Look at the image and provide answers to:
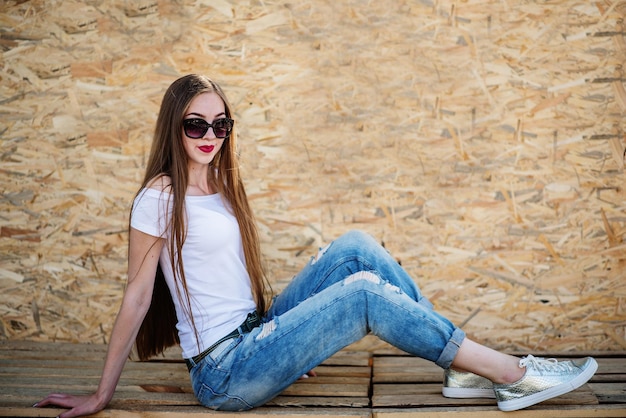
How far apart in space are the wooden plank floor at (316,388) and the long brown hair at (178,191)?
0.79 feet

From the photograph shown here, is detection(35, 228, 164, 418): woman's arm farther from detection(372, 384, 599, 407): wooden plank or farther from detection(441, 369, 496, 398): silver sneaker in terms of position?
detection(441, 369, 496, 398): silver sneaker

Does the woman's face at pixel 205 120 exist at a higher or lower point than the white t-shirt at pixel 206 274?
higher

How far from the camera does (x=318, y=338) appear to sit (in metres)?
2.12

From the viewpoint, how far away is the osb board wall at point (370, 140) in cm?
302

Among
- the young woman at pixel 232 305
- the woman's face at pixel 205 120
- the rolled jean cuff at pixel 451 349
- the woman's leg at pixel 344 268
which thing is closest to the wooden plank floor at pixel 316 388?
the young woman at pixel 232 305

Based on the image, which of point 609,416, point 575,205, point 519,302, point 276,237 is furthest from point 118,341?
point 575,205

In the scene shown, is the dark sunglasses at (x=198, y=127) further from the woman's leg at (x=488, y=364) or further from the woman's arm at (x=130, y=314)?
the woman's leg at (x=488, y=364)

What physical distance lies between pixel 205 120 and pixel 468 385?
1.28m

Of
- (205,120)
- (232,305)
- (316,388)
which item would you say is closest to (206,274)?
(232,305)

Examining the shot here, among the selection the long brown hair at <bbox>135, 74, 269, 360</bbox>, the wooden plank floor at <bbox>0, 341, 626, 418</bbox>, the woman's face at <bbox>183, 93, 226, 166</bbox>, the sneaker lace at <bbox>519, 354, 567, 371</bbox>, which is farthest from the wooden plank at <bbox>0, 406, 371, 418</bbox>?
the woman's face at <bbox>183, 93, 226, 166</bbox>

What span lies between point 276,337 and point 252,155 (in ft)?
3.95

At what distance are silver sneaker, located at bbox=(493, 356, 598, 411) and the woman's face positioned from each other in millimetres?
1234

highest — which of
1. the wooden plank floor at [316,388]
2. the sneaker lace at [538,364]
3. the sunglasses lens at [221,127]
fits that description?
the sunglasses lens at [221,127]

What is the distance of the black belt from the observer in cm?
221
